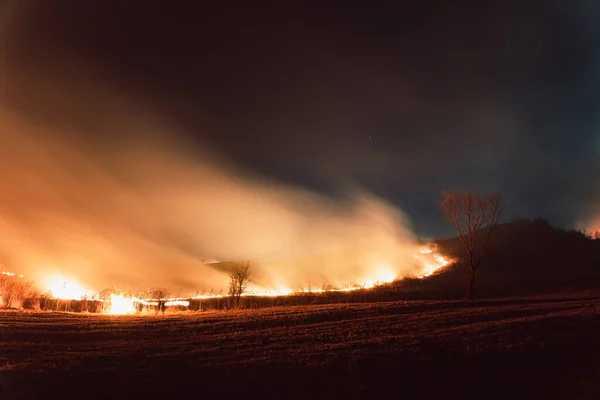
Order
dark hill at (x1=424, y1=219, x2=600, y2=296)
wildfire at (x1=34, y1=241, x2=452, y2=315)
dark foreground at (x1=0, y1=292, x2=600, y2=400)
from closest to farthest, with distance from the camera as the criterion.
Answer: dark foreground at (x1=0, y1=292, x2=600, y2=400)
wildfire at (x1=34, y1=241, x2=452, y2=315)
dark hill at (x1=424, y1=219, x2=600, y2=296)

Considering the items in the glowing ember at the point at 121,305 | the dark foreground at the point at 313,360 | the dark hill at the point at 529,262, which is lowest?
the dark foreground at the point at 313,360

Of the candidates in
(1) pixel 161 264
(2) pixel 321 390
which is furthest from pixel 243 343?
(1) pixel 161 264

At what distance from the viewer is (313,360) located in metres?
12.2

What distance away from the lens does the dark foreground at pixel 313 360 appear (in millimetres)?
9859

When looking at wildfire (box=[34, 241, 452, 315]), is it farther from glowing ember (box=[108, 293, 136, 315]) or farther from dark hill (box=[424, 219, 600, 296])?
dark hill (box=[424, 219, 600, 296])

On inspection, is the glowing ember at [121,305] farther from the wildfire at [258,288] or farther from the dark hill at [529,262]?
the dark hill at [529,262]

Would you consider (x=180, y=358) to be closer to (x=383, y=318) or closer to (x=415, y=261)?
(x=383, y=318)

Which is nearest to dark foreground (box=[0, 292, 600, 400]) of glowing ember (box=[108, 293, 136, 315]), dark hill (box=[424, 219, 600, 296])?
glowing ember (box=[108, 293, 136, 315])

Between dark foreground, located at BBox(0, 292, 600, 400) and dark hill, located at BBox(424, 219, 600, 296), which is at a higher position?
dark hill, located at BBox(424, 219, 600, 296)

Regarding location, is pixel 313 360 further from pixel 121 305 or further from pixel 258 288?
pixel 258 288

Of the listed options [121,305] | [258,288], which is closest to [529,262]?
[258,288]

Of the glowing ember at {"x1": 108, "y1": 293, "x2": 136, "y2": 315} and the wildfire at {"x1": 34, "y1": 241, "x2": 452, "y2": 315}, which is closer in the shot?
the glowing ember at {"x1": 108, "y1": 293, "x2": 136, "y2": 315}

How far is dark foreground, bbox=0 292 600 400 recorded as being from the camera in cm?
986

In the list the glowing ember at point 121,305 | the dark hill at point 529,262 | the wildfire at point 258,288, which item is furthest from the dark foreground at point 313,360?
the dark hill at point 529,262
